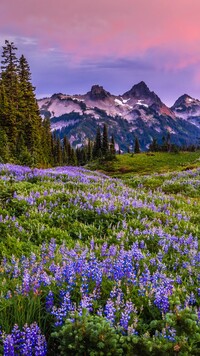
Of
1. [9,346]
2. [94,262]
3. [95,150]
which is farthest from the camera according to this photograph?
[95,150]

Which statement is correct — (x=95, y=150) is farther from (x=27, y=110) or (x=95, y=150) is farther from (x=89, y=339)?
(x=89, y=339)

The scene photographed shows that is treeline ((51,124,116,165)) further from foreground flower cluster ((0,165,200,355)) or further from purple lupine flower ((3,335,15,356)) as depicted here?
purple lupine flower ((3,335,15,356))

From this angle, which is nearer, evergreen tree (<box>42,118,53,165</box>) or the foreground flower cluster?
the foreground flower cluster

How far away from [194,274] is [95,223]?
3608mm

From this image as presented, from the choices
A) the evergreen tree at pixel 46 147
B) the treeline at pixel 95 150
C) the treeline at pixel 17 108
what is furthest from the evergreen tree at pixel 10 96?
the treeline at pixel 95 150

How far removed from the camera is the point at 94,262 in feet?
15.6

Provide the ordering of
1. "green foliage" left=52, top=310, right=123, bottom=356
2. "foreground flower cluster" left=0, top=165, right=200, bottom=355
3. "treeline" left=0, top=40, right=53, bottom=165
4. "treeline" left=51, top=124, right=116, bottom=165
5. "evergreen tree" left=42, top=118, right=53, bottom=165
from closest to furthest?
1. "green foliage" left=52, top=310, right=123, bottom=356
2. "foreground flower cluster" left=0, top=165, right=200, bottom=355
3. "treeline" left=0, top=40, right=53, bottom=165
4. "evergreen tree" left=42, top=118, right=53, bottom=165
5. "treeline" left=51, top=124, right=116, bottom=165

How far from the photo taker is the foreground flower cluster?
366 centimetres

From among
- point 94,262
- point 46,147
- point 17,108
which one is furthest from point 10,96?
point 94,262

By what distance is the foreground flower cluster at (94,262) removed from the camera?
3.66m

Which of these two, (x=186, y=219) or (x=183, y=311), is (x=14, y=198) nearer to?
(x=186, y=219)

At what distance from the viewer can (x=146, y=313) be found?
13.1 feet

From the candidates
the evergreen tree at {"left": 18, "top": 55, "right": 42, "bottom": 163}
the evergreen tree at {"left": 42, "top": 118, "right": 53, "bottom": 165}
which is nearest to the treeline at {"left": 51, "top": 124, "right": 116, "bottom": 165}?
the evergreen tree at {"left": 42, "top": 118, "right": 53, "bottom": 165}

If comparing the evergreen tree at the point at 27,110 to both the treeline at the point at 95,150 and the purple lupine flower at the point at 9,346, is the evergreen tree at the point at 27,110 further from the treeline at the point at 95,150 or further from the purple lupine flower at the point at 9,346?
the purple lupine flower at the point at 9,346
